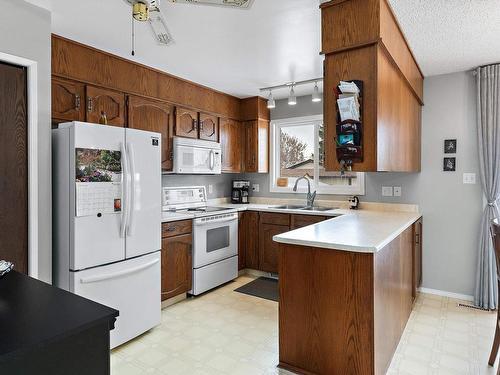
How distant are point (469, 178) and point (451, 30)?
5.22 feet

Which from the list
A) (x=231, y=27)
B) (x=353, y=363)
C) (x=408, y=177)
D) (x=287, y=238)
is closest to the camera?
(x=353, y=363)

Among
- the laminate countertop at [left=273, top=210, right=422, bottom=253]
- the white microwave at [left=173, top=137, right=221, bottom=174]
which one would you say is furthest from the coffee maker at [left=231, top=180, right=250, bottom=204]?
the laminate countertop at [left=273, top=210, right=422, bottom=253]

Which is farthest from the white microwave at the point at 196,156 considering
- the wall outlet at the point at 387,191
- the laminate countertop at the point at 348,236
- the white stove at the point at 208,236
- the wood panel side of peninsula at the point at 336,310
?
the wall outlet at the point at 387,191

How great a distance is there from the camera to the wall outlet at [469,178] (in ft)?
10.8

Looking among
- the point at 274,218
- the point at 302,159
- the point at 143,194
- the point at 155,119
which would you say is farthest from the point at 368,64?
the point at 302,159

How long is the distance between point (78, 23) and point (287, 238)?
6.95 feet

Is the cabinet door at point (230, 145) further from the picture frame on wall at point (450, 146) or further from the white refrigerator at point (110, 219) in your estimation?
the picture frame on wall at point (450, 146)

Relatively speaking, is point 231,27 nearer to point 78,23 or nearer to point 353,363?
point 78,23

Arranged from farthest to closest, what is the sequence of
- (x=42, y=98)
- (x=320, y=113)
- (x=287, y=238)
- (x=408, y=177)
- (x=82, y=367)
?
(x=320, y=113), (x=408, y=177), (x=42, y=98), (x=287, y=238), (x=82, y=367)

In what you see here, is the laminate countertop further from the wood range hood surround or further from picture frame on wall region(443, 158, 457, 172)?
picture frame on wall region(443, 158, 457, 172)

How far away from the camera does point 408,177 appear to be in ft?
11.9

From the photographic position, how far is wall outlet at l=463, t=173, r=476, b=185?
3.30m

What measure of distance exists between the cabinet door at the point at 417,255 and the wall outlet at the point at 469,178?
0.61 m

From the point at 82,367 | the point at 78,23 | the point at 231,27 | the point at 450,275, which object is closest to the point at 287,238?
the point at 82,367
